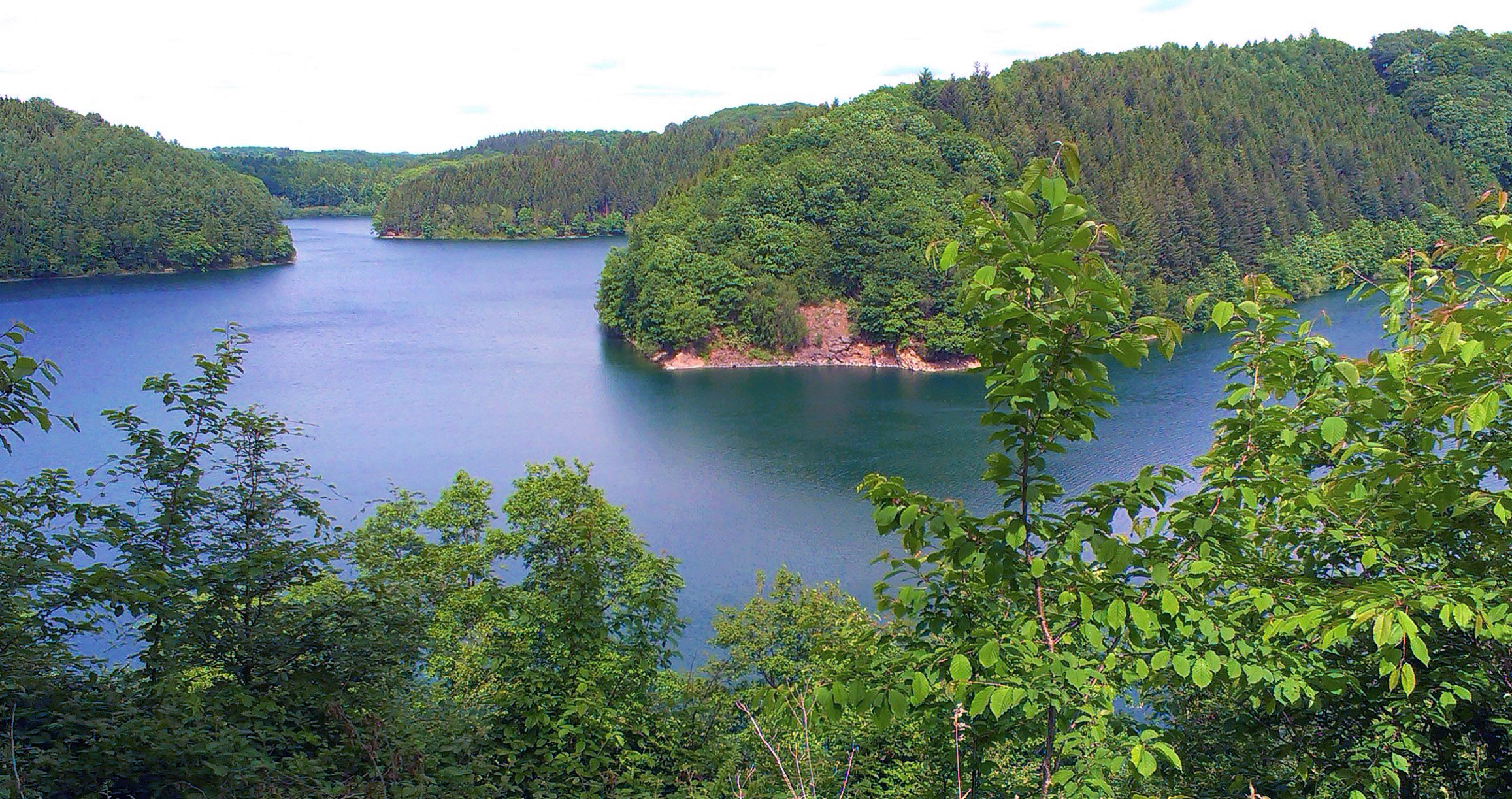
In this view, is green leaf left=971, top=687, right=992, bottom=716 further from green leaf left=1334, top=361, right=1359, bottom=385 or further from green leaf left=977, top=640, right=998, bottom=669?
green leaf left=1334, top=361, right=1359, bottom=385

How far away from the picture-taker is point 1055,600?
3.32 meters

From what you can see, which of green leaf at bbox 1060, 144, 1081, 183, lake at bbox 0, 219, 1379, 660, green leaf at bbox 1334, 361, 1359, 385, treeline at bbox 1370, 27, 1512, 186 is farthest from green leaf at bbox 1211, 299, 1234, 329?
treeline at bbox 1370, 27, 1512, 186

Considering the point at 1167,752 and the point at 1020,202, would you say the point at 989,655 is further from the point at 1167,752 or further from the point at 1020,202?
the point at 1020,202

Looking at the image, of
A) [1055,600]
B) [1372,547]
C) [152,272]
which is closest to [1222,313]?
[1372,547]

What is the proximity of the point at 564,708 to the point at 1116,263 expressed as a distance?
2104 inches

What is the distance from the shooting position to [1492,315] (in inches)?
145

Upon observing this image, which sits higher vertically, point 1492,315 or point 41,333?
point 1492,315

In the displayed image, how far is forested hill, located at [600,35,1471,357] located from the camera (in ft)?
168

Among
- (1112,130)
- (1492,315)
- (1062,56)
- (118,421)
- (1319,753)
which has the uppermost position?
(1062,56)

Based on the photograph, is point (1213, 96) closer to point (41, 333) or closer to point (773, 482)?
point (773, 482)

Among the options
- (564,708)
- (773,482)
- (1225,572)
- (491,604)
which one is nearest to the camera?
(1225,572)

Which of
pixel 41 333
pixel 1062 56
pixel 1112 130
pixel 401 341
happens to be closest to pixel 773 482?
pixel 401 341

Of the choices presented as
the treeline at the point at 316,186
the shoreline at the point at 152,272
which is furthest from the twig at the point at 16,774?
the treeline at the point at 316,186

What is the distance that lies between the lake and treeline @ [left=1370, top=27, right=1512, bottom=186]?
42.3 metres
